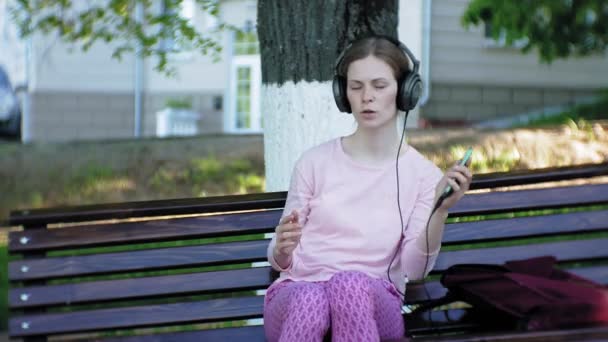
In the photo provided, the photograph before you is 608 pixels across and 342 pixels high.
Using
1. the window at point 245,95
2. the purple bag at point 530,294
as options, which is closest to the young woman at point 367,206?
the purple bag at point 530,294

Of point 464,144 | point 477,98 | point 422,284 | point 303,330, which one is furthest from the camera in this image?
point 477,98

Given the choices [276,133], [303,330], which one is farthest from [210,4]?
[303,330]

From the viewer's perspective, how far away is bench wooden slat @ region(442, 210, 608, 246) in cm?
410

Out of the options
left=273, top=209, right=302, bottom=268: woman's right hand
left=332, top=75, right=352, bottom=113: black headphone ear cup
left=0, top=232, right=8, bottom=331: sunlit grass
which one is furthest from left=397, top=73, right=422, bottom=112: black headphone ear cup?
left=0, top=232, right=8, bottom=331: sunlit grass

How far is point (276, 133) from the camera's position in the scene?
4766 mm

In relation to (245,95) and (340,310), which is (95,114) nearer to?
(245,95)

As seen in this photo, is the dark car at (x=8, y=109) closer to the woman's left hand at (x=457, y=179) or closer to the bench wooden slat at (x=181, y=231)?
the bench wooden slat at (x=181, y=231)

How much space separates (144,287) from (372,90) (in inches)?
49.3

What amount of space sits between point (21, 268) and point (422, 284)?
5.26ft

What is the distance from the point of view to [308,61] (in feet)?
15.3

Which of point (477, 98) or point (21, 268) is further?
point (477, 98)

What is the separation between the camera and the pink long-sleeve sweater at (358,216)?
3.51m

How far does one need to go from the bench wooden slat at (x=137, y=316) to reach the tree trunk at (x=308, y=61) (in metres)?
0.90

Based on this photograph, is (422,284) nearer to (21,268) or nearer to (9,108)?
(21,268)
